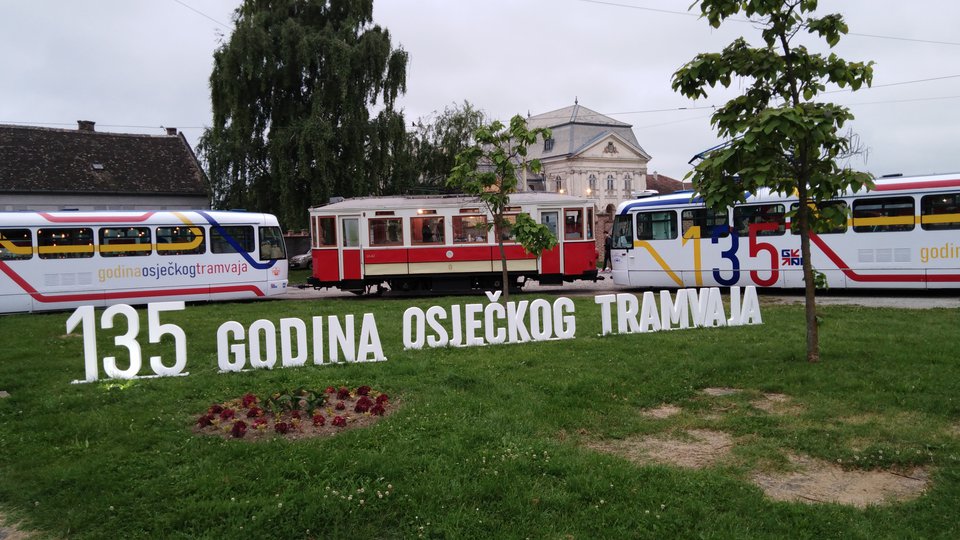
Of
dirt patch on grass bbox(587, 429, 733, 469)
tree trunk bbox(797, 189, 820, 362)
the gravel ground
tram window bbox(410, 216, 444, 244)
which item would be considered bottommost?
dirt patch on grass bbox(587, 429, 733, 469)

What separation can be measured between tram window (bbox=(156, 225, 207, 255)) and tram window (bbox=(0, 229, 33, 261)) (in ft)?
10.6

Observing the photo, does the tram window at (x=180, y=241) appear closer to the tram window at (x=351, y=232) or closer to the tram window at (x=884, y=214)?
the tram window at (x=351, y=232)

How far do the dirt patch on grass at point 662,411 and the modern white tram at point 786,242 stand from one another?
915 cm

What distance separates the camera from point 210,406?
22.3 ft

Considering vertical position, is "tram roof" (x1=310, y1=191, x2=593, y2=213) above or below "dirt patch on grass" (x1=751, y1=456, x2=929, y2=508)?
above

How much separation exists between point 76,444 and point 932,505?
682 centimetres

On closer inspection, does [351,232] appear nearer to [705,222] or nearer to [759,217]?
[705,222]

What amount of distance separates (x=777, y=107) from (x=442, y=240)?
549 inches

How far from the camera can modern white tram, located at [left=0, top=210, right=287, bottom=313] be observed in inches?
704

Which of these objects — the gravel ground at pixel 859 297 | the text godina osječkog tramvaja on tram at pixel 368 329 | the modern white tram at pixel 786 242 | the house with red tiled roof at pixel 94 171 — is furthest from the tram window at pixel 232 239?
the house with red tiled roof at pixel 94 171

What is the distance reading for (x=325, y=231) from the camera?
68.6 feet

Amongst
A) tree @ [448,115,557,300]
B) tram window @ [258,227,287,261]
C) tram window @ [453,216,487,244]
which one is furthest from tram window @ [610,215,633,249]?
tram window @ [258,227,287,261]

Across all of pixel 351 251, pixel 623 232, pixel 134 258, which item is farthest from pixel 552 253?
pixel 134 258

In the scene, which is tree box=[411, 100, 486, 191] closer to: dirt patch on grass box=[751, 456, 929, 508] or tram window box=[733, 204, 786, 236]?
tram window box=[733, 204, 786, 236]
